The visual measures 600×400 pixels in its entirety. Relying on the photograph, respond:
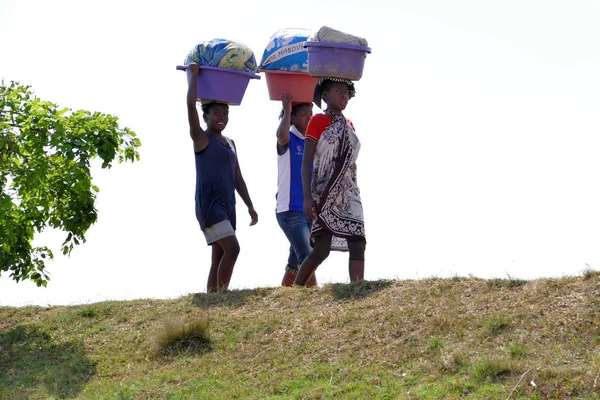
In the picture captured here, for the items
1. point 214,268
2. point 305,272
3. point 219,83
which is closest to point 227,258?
point 214,268

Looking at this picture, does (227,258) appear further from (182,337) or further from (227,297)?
(182,337)

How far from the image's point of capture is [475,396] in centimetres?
624

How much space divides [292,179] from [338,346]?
100 inches

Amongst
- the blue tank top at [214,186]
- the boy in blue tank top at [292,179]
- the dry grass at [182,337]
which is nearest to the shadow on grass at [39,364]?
the dry grass at [182,337]

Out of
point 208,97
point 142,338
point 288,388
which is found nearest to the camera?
point 288,388

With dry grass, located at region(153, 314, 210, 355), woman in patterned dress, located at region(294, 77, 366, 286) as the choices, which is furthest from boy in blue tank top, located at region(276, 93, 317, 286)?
dry grass, located at region(153, 314, 210, 355)

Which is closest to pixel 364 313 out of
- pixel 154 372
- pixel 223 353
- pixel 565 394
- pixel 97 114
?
pixel 223 353

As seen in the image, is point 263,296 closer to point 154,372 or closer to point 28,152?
point 154,372

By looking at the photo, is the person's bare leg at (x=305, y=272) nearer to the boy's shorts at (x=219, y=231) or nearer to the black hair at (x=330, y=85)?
the boy's shorts at (x=219, y=231)

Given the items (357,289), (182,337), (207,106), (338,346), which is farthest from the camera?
(207,106)

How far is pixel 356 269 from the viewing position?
353 inches

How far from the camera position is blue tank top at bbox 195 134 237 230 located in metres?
9.68

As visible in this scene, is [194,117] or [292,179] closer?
[194,117]

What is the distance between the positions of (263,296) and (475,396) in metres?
3.46
